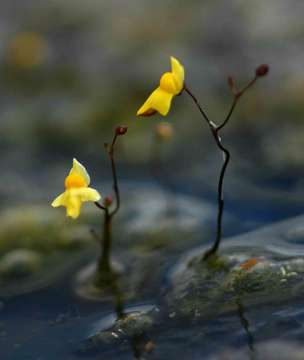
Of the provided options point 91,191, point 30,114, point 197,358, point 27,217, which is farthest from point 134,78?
point 197,358

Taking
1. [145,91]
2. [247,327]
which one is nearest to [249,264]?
[247,327]

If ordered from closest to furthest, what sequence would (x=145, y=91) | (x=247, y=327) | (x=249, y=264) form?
1. (x=247, y=327)
2. (x=249, y=264)
3. (x=145, y=91)

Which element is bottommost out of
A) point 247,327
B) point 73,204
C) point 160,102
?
point 247,327

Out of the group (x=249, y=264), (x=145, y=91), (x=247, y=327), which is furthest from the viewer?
(x=145, y=91)

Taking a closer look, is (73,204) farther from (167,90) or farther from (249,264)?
(249,264)

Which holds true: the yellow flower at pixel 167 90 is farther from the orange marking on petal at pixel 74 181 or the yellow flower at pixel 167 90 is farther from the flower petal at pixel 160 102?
Result: the orange marking on petal at pixel 74 181

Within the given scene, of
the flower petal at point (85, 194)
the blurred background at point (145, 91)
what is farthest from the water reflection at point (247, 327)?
the blurred background at point (145, 91)
